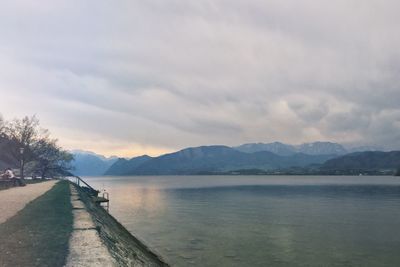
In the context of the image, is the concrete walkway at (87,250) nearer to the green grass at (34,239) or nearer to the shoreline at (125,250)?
the green grass at (34,239)

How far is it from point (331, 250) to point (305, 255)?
4.00 meters

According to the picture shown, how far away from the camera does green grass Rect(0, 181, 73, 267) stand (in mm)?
16016

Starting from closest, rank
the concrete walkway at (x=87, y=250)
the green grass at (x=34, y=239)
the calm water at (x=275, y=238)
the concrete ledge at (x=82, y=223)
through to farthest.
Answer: the green grass at (x=34, y=239)
the concrete walkway at (x=87, y=250)
the concrete ledge at (x=82, y=223)
the calm water at (x=275, y=238)

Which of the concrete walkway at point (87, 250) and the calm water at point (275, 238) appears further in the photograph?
the calm water at point (275, 238)

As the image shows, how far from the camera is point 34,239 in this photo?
20547 millimetres

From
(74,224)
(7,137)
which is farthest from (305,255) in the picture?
(7,137)

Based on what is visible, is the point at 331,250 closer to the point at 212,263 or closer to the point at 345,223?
the point at 212,263

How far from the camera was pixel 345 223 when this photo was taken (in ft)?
181

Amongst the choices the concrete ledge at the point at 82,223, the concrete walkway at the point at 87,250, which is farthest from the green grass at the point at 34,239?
the concrete ledge at the point at 82,223

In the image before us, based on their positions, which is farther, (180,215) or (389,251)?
(180,215)

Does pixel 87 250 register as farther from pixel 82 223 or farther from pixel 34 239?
pixel 82 223

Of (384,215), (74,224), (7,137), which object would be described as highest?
(7,137)

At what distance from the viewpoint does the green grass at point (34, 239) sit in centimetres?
1602

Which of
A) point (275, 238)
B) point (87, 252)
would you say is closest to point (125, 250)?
point (87, 252)
